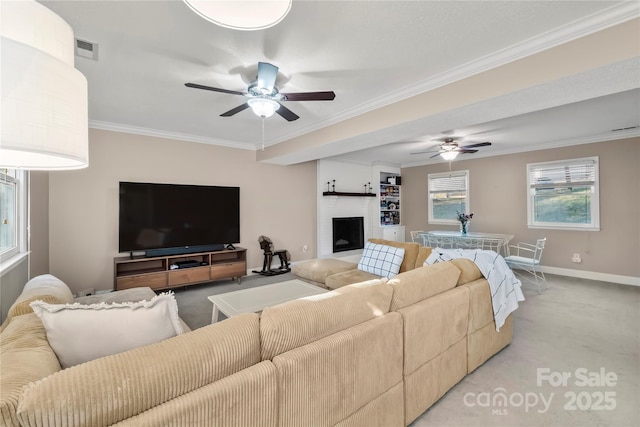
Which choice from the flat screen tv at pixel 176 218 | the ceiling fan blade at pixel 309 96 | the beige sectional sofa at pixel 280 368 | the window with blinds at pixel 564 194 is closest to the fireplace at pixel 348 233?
the flat screen tv at pixel 176 218

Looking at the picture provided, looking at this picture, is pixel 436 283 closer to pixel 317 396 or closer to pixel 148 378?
pixel 317 396

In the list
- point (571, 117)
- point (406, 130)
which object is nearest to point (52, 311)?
point (406, 130)

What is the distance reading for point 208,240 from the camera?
455 centimetres

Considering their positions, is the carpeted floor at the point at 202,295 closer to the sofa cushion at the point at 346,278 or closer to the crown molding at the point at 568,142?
the sofa cushion at the point at 346,278

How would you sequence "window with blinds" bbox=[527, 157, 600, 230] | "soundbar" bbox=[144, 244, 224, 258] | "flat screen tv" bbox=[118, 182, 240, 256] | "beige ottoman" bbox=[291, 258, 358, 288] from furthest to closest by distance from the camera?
"window with blinds" bbox=[527, 157, 600, 230], "soundbar" bbox=[144, 244, 224, 258], "flat screen tv" bbox=[118, 182, 240, 256], "beige ottoman" bbox=[291, 258, 358, 288]

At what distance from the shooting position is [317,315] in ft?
4.30

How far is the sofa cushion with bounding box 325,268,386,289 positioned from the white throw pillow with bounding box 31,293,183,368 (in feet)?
7.55

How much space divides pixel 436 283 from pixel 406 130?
195 cm

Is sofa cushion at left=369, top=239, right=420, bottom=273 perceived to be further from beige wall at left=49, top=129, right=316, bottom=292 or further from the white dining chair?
beige wall at left=49, top=129, right=316, bottom=292

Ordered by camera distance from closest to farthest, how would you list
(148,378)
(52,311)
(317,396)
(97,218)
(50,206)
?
(148,378)
(52,311)
(317,396)
(50,206)
(97,218)

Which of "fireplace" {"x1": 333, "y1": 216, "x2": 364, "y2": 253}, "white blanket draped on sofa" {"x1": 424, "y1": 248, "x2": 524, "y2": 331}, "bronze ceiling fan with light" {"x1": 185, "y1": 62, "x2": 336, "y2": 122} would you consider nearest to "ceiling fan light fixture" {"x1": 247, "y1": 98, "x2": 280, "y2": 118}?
"bronze ceiling fan with light" {"x1": 185, "y1": 62, "x2": 336, "y2": 122}

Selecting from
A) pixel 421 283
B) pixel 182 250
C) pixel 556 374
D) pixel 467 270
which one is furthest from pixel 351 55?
pixel 182 250

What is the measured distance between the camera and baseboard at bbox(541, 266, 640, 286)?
447 centimetres

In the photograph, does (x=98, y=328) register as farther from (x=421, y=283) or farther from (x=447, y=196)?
(x=447, y=196)
